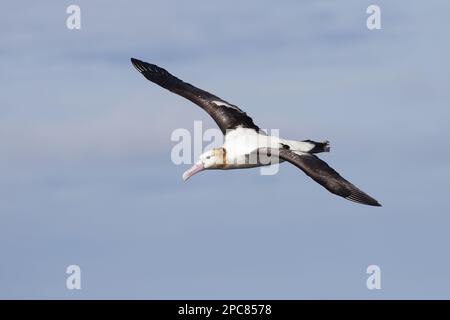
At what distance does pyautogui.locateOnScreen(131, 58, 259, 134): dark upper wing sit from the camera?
1369 inches

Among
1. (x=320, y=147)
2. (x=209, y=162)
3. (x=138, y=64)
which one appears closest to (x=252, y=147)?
(x=209, y=162)

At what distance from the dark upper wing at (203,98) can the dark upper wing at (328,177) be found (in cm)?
309

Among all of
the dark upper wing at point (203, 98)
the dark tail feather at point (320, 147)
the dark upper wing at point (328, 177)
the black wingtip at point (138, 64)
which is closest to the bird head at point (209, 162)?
the dark upper wing at point (203, 98)

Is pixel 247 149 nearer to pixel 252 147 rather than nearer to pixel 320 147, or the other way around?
pixel 252 147

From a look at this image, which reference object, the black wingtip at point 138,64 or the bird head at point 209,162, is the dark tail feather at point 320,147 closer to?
the bird head at point 209,162

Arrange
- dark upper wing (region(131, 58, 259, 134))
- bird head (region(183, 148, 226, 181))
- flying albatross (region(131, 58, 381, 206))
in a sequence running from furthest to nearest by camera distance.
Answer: dark upper wing (region(131, 58, 259, 134))
bird head (region(183, 148, 226, 181))
flying albatross (region(131, 58, 381, 206))

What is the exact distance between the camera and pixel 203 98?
36156 mm

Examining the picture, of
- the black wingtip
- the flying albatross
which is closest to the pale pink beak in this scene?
the flying albatross

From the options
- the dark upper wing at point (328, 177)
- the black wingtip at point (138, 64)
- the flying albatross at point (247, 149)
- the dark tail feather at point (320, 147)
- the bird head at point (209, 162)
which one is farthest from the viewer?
the black wingtip at point (138, 64)

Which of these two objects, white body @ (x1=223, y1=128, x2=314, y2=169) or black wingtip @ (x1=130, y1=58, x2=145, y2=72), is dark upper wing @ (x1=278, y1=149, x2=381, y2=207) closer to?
white body @ (x1=223, y1=128, x2=314, y2=169)

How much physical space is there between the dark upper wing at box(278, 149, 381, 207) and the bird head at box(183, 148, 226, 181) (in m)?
2.21

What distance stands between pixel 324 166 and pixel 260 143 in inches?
104

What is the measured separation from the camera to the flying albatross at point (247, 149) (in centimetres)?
3066

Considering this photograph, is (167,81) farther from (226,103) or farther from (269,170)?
(269,170)
